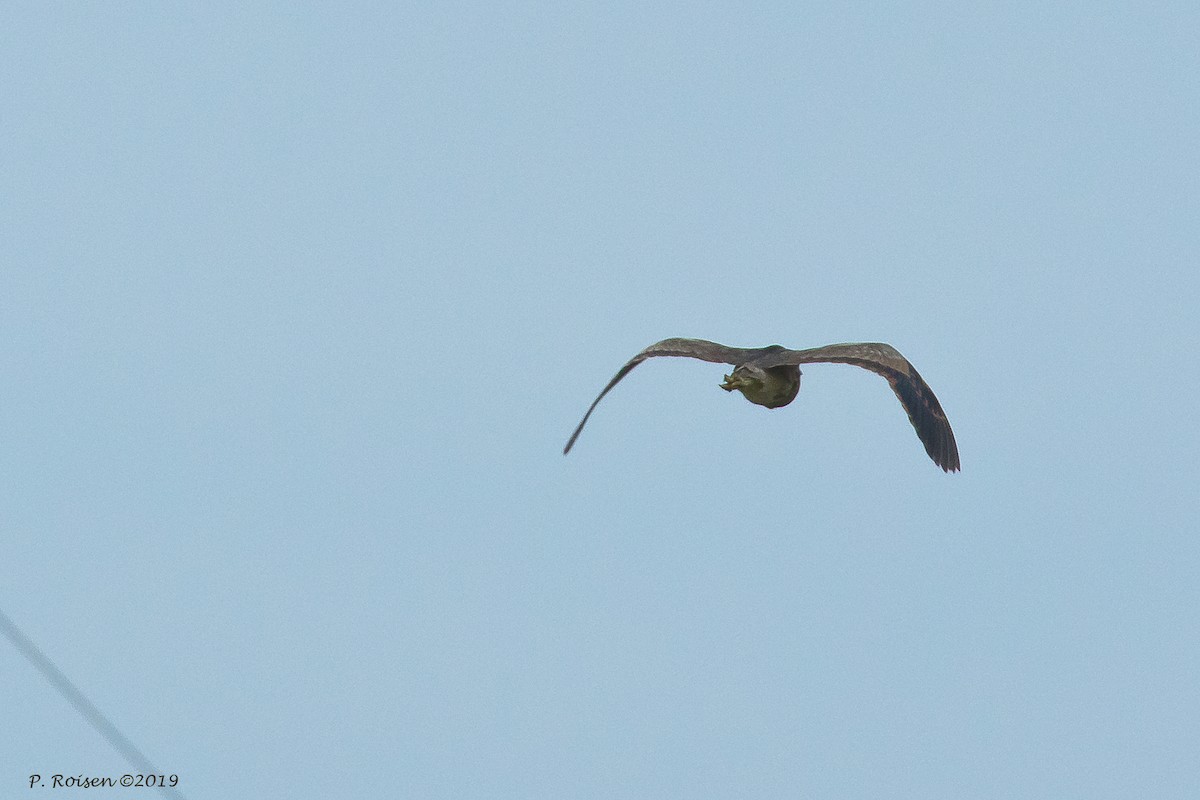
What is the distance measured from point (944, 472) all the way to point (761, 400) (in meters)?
3.69

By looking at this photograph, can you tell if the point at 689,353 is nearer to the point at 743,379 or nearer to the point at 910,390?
the point at 743,379

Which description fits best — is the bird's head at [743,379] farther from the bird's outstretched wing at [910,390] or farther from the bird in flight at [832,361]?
the bird's outstretched wing at [910,390]

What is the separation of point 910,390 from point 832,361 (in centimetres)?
121

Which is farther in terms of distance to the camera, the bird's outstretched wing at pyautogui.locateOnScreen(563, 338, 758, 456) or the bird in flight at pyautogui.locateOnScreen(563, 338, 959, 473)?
the bird's outstretched wing at pyautogui.locateOnScreen(563, 338, 758, 456)

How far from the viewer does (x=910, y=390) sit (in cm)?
3002

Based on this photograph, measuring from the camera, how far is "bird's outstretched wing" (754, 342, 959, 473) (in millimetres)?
29828

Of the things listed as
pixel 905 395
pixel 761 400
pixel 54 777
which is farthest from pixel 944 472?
pixel 54 777

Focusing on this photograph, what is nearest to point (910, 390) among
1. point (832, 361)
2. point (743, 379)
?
point (832, 361)

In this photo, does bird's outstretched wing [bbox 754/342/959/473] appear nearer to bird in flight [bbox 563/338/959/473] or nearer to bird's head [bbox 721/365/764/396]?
bird in flight [bbox 563/338/959/473]

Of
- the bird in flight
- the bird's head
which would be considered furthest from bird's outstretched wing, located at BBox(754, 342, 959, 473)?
the bird's head

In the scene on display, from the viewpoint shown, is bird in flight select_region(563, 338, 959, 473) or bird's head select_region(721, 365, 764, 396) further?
bird's head select_region(721, 365, 764, 396)

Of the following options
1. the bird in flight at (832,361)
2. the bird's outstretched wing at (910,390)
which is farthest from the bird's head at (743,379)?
the bird's outstretched wing at (910,390)

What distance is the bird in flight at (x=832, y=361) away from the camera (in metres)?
29.9

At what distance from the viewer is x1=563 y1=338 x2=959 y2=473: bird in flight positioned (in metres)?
29.9
